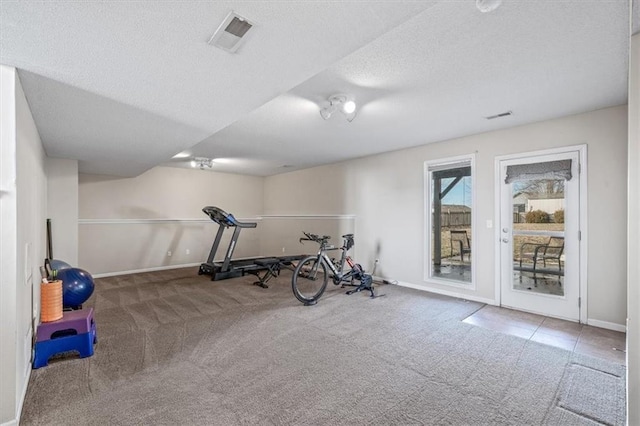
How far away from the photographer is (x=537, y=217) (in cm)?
371

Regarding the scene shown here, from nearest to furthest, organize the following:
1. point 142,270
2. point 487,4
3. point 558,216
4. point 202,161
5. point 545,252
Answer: point 487,4
point 558,216
point 545,252
point 202,161
point 142,270

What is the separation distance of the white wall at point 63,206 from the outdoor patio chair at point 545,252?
670 cm

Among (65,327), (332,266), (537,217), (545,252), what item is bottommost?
(65,327)

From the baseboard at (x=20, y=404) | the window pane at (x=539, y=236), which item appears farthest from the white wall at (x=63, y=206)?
the window pane at (x=539, y=236)

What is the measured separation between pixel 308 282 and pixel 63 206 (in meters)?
4.13

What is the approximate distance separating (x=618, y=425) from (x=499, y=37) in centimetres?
252

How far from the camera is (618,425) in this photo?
1731 mm

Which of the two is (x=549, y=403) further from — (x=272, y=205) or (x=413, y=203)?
(x=272, y=205)

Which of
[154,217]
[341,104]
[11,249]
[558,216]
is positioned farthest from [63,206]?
[558,216]

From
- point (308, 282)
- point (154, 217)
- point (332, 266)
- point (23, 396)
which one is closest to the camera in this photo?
point (23, 396)

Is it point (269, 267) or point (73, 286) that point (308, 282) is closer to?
point (269, 267)

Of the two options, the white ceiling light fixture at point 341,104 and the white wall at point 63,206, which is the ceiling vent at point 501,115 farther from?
the white wall at point 63,206

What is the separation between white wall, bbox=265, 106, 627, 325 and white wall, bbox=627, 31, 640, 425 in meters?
2.41

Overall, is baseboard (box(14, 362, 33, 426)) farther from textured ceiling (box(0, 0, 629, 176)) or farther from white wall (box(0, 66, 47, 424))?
textured ceiling (box(0, 0, 629, 176))
